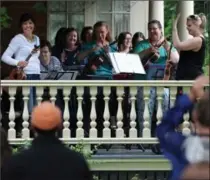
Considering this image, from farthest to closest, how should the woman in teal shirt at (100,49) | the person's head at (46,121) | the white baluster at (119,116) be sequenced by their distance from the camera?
the woman in teal shirt at (100,49) → the white baluster at (119,116) → the person's head at (46,121)

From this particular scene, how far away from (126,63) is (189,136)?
5806 mm

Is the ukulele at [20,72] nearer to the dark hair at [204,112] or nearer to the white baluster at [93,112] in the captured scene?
the white baluster at [93,112]

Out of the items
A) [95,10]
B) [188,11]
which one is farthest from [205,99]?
[95,10]

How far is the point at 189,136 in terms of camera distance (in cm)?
518

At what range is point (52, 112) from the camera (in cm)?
557

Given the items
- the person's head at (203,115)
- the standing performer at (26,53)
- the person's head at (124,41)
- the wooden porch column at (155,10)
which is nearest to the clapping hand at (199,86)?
the person's head at (203,115)

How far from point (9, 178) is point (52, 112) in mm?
529

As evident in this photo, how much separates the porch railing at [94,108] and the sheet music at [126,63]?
0.30 metres

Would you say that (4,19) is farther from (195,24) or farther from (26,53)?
(195,24)

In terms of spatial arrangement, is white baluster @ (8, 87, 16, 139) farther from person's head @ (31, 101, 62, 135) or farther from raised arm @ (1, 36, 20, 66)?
person's head @ (31, 101, 62, 135)

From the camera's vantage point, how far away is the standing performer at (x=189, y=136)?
4.86 metres

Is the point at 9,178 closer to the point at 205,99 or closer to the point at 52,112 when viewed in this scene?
the point at 52,112

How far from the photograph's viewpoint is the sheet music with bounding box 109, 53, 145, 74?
10.9 m


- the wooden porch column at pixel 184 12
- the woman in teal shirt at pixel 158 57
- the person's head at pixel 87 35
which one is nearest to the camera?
the woman in teal shirt at pixel 158 57
